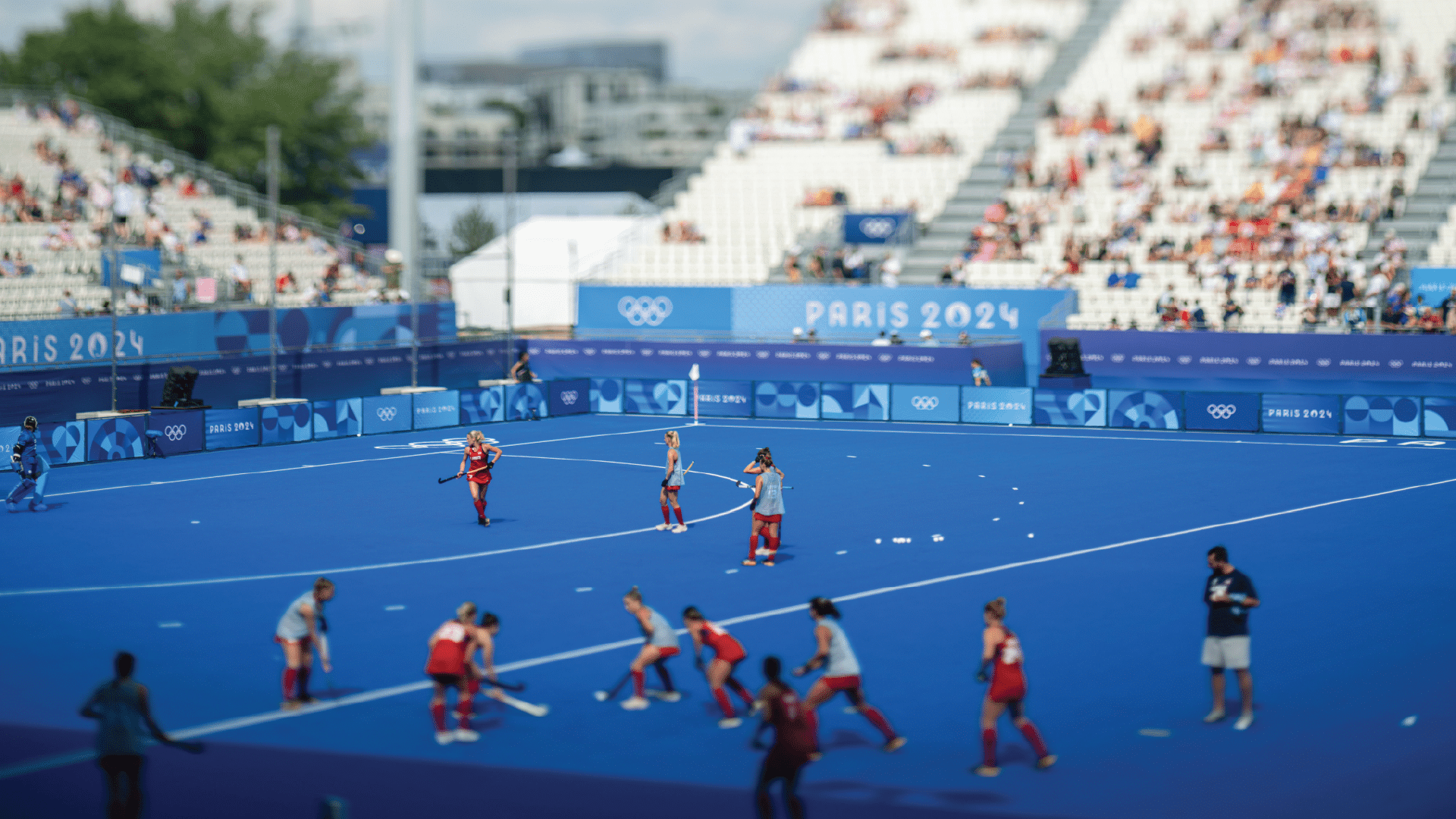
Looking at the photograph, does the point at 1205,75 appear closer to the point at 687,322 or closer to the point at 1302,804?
the point at 687,322

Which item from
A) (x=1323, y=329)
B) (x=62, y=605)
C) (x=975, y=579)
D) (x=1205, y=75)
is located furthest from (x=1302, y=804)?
(x=1205, y=75)

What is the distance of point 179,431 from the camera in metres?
37.8

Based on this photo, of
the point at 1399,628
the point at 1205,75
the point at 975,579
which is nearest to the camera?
the point at 1399,628

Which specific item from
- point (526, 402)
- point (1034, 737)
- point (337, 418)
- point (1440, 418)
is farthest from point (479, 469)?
point (1440, 418)

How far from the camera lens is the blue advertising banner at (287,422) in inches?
1560

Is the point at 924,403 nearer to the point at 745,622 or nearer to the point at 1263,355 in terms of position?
the point at 1263,355

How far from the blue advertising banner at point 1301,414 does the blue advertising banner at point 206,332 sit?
26.3 m

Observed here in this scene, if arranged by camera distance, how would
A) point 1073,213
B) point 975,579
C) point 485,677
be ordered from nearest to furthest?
point 485,677, point 975,579, point 1073,213

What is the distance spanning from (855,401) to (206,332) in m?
18.9

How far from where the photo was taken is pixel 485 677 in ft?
52.9

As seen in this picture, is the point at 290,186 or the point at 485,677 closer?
the point at 485,677

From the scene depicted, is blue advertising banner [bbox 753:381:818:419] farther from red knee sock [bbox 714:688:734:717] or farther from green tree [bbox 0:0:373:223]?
green tree [bbox 0:0:373:223]

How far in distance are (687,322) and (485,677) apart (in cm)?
3972

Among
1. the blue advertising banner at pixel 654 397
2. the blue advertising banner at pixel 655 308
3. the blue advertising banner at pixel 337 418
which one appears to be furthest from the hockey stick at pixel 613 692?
the blue advertising banner at pixel 655 308
